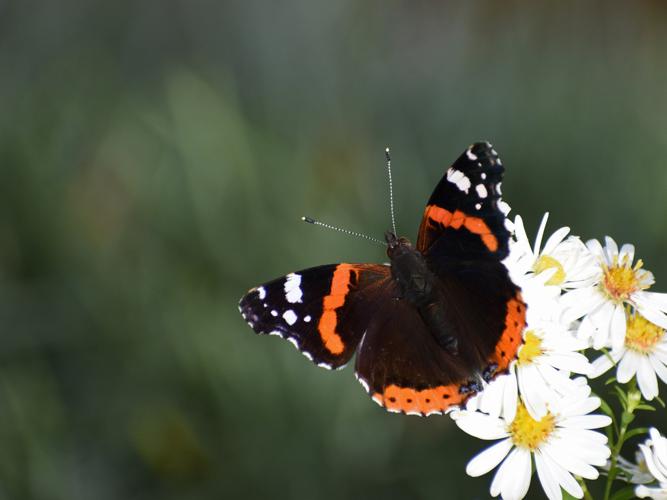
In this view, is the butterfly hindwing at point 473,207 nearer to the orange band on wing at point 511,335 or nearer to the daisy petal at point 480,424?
the orange band on wing at point 511,335

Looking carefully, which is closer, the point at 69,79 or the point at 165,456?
the point at 165,456

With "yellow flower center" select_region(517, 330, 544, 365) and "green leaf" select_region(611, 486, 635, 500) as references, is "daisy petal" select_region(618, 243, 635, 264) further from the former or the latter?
"green leaf" select_region(611, 486, 635, 500)

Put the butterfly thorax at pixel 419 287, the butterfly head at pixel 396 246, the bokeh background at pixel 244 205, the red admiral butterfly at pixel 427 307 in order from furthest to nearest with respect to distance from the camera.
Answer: the bokeh background at pixel 244 205, the butterfly head at pixel 396 246, the butterfly thorax at pixel 419 287, the red admiral butterfly at pixel 427 307

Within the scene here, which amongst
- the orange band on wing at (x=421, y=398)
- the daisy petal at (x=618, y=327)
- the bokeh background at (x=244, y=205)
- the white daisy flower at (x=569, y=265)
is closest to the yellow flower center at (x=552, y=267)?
the white daisy flower at (x=569, y=265)

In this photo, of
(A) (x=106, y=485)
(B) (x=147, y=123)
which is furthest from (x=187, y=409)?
(B) (x=147, y=123)

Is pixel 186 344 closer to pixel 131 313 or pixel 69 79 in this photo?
pixel 131 313

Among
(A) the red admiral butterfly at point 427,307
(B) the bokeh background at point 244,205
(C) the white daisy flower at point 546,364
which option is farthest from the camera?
(B) the bokeh background at point 244,205

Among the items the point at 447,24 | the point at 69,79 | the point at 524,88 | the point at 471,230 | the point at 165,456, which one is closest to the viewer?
the point at 471,230
